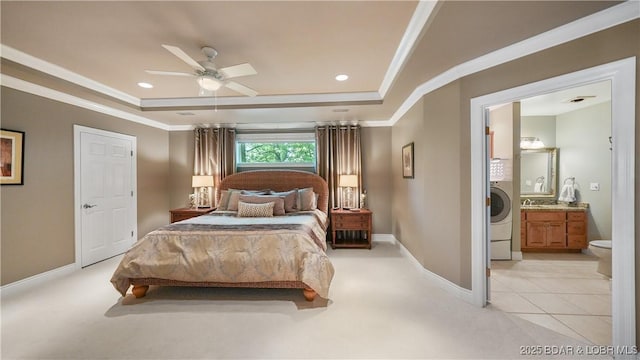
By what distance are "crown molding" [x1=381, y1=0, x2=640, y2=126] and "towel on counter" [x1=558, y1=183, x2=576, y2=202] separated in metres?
3.41

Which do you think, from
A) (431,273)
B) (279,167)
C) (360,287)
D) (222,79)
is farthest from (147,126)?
(431,273)

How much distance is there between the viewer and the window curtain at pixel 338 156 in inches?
202

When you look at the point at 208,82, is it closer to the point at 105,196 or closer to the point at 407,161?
the point at 407,161

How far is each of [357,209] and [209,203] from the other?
9.77ft

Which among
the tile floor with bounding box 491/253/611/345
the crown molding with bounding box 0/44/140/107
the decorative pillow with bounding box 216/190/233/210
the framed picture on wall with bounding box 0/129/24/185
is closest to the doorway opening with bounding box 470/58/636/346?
the tile floor with bounding box 491/253/611/345

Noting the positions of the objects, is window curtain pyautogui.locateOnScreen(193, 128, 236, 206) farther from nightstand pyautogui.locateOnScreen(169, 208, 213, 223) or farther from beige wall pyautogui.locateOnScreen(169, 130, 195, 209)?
nightstand pyautogui.locateOnScreen(169, 208, 213, 223)

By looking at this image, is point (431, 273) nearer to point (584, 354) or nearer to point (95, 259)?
point (584, 354)

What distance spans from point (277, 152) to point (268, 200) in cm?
153

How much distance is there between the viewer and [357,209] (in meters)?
4.92

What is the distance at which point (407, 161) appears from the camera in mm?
3986

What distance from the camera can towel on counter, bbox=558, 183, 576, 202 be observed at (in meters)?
4.40

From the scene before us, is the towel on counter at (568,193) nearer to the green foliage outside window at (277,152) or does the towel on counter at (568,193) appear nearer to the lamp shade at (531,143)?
the lamp shade at (531,143)

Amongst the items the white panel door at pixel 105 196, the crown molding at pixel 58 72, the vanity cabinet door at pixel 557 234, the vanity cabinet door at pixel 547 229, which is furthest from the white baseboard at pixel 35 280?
the vanity cabinet door at pixel 557 234

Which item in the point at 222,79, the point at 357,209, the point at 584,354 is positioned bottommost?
the point at 584,354
